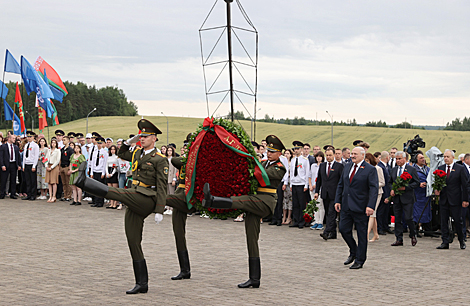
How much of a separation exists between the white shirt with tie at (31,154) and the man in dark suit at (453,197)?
14325 millimetres

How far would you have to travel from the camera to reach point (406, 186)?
40.2 feet

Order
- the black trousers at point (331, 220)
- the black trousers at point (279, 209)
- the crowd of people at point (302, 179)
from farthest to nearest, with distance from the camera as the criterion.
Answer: the black trousers at point (279, 209)
the black trousers at point (331, 220)
the crowd of people at point (302, 179)

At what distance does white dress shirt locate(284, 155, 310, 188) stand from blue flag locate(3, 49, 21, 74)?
18.3 m

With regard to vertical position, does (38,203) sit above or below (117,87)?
below

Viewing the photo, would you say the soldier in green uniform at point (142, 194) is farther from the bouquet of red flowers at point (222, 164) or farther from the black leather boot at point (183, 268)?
the black leather boot at point (183, 268)

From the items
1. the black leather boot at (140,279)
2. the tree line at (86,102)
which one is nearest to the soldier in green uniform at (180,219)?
the black leather boot at (140,279)

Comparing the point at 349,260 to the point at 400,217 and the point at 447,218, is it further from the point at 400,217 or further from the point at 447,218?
the point at 447,218

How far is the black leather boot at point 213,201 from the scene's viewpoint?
702 cm

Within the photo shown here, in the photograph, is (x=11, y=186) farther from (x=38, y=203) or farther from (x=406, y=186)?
(x=406, y=186)

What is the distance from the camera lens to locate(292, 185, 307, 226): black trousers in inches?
593

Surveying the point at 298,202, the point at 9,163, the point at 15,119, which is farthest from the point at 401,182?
the point at 15,119

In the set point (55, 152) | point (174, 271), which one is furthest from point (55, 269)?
point (55, 152)

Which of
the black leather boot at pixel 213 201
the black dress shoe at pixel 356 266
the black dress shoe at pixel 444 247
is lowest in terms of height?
the black dress shoe at pixel 444 247

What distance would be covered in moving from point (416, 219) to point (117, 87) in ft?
478
